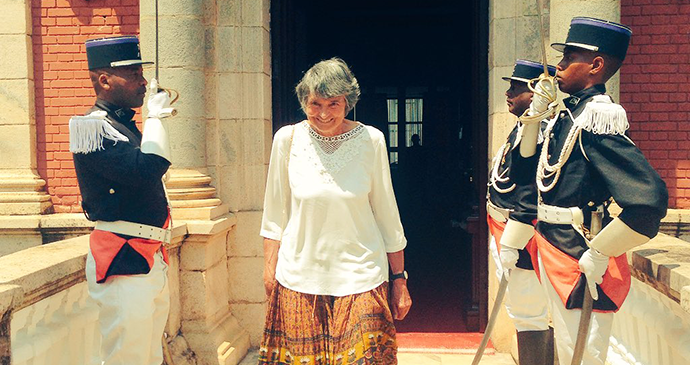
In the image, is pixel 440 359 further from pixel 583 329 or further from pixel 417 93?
pixel 417 93

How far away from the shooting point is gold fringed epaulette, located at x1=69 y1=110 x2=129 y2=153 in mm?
2820

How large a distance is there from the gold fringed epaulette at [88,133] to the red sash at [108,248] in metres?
0.39

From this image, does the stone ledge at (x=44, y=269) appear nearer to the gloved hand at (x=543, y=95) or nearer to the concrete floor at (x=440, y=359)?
the concrete floor at (x=440, y=359)

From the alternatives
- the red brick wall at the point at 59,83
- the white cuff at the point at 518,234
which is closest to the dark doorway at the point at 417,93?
the red brick wall at the point at 59,83

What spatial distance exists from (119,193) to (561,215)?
191 cm

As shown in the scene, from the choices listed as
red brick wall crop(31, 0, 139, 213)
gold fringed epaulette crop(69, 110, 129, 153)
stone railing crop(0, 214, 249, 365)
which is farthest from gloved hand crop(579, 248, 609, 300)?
red brick wall crop(31, 0, 139, 213)

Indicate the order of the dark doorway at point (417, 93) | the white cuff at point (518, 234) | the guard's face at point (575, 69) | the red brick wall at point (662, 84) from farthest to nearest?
1. the dark doorway at point (417, 93)
2. the red brick wall at point (662, 84)
3. the white cuff at point (518, 234)
4. the guard's face at point (575, 69)

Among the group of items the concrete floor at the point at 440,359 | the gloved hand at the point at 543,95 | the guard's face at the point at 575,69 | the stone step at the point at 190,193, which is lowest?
the concrete floor at the point at 440,359

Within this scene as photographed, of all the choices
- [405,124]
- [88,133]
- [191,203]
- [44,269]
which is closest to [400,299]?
[88,133]

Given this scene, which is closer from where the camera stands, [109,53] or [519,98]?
[109,53]

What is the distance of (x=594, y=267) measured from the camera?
8.49ft

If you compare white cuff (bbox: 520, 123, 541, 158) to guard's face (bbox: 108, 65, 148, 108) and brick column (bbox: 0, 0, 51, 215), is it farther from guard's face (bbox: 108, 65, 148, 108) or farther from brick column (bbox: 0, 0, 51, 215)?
brick column (bbox: 0, 0, 51, 215)

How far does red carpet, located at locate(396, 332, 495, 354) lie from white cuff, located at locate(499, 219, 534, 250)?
1905mm

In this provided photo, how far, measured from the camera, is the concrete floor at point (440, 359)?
500 centimetres
